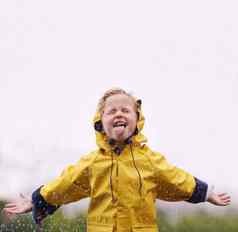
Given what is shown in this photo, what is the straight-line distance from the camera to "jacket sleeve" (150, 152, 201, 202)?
10.9 feet

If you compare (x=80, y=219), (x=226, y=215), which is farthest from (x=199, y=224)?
(x=80, y=219)

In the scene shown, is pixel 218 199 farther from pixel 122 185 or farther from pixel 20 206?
pixel 20 206

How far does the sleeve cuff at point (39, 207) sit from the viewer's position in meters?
3.45

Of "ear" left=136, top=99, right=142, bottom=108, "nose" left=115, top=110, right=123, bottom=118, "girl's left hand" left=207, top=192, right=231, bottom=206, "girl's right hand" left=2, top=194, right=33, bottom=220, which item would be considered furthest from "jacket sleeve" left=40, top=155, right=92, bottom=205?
"girl's left hand" left=207, top=192, right=231, bottom=206

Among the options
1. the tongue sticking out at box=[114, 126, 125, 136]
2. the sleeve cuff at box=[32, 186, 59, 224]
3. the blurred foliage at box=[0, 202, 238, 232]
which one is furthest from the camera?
the blurred foliage at box=[0, 202, 238, 232]

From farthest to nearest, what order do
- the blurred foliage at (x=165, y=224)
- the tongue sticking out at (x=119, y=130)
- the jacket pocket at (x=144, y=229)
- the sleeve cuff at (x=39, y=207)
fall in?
the blurred foliage at (x=165, y=224)
the sleeve cuff at (x=39, y=207)
the tongue sticking out at (x=119, y=130)
the jacket pocket at (x=144, y=229)

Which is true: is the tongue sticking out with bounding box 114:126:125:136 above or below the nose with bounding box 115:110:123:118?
below

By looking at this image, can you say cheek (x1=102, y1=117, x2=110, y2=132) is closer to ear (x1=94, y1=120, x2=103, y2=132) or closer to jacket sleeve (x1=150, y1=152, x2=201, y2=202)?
ear (x1=94, y1=120, x2=103, y2=132)

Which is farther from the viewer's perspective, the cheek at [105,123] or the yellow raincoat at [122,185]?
the cheek at [105,123]

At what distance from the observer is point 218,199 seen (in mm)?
3473

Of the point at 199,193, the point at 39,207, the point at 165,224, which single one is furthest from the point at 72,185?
the point at 165,224

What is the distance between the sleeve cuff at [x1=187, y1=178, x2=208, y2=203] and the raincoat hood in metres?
0.36

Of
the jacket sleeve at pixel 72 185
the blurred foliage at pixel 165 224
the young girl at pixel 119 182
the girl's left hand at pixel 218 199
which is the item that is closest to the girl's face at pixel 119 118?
the young girl at pixel 119 182

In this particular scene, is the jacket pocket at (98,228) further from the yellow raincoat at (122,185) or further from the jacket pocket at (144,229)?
the jacket pocket at (144,229)
